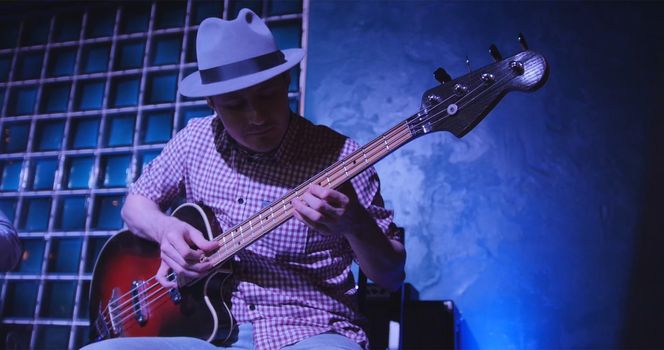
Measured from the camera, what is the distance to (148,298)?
158 cm

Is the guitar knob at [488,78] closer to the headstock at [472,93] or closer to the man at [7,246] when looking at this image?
the headstock at [472,93]

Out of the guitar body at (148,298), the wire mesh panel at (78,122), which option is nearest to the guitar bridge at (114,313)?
the guitar body at (148,298)

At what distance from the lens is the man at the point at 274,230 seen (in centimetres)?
133

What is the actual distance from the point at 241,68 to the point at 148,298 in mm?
771

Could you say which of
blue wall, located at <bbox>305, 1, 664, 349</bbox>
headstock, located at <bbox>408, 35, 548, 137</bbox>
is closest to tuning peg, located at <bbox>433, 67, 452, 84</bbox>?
headstock, located at <bbox>408, 35, 548, 137</bbox>

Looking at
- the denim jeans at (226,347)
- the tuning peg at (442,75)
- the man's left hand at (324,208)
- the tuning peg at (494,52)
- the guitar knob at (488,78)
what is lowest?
the denim jeans at (226,347)

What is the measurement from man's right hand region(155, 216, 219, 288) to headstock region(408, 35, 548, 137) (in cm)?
65

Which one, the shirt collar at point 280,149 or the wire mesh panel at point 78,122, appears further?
the wire mesh panel at point 78,122

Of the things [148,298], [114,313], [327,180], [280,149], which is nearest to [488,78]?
[327,180]

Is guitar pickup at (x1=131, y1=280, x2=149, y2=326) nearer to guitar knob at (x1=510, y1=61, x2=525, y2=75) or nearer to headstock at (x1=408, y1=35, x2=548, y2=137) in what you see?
headstock at (x1=408, y1=35, x2=548, y2=137)

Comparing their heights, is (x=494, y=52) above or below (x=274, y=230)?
above

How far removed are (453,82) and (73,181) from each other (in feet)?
7.61

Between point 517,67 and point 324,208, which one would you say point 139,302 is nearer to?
point 324,208

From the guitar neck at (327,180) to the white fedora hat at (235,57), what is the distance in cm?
32
